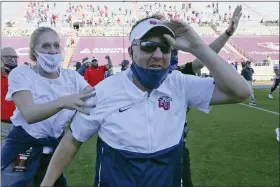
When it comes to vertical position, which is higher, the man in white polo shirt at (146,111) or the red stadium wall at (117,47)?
the man in white polo shirt at (146,111)

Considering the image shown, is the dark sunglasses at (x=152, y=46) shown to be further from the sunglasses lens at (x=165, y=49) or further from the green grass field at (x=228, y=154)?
the green grass field at (x=228, y=154)

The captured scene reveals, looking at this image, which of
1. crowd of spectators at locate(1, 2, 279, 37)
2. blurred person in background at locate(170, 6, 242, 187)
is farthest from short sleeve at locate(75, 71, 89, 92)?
crowd of spectators at locate(1, 2, 279, 37)

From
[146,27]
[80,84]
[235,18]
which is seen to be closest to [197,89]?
[146,27]

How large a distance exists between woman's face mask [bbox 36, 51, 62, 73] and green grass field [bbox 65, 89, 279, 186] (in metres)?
3.25

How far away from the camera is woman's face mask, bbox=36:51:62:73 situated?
135 inches

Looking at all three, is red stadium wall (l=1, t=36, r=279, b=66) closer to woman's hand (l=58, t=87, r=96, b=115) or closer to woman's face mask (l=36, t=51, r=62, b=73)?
woman's face mask (l=36, t=51, r=62, b=73)

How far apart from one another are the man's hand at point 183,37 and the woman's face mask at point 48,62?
138cm

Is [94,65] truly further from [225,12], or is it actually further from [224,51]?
[225,12]

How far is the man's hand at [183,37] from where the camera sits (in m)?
2.29

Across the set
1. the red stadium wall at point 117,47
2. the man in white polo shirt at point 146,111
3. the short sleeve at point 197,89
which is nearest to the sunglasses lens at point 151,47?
the man in white polo shirt at point 146,111

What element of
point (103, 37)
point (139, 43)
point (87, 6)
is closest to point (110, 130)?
point (139, 43)

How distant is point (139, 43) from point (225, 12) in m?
58.1

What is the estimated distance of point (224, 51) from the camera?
136 ft

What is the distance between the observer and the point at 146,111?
7.74ft
